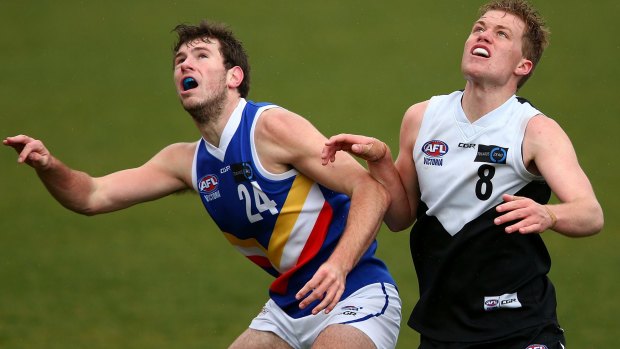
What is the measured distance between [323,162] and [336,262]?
55 centimetres

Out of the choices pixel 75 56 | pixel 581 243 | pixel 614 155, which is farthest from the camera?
pixel 75 56

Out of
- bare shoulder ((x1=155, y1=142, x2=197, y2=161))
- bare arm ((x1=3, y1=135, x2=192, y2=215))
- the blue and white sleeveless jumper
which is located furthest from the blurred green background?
the blue and white sleeveless jumper

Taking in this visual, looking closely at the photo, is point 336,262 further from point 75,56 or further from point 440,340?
point 75,56

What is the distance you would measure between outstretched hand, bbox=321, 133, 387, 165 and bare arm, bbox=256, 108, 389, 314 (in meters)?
0.25

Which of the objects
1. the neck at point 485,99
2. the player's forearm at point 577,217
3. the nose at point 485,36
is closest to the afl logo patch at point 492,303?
the player's forearm at point 577,217

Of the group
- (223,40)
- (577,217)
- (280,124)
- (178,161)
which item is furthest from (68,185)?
(577,217)

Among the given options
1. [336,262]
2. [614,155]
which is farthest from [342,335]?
[614,155]

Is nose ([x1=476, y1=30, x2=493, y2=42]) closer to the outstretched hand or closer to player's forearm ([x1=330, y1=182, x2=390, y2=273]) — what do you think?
the outstretched hand

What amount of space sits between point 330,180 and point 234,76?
105 centimetres

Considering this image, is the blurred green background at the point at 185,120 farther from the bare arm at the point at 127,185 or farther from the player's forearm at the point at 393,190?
the player's forearm at the point at 393,190

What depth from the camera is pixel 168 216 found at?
49.6ft

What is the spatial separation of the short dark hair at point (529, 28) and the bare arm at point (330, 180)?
3.44 ft

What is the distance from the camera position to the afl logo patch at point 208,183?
7479 mm

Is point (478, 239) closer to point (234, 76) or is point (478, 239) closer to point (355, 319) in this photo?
point (355, 319)
